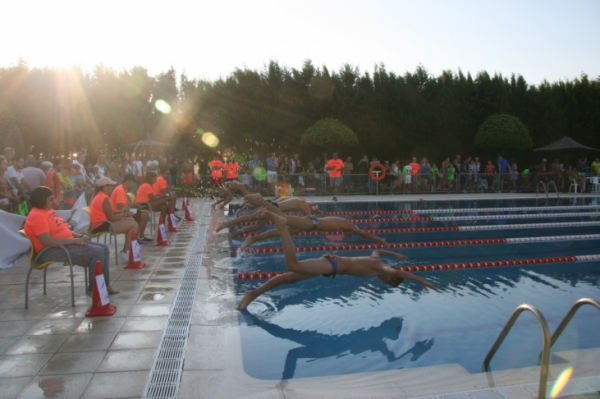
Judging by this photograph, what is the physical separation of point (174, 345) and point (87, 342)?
759 mm

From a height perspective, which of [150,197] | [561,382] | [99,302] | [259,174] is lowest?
[561,382]

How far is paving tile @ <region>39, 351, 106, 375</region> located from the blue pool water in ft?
3.97

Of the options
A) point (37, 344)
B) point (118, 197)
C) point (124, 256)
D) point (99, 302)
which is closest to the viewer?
point (37, 344)

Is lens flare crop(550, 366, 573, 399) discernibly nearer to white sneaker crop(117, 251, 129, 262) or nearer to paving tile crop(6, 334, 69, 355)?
paving tile crop(6, 334, 69, 355)

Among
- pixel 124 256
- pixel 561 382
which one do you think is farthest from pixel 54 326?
pixel 561 382

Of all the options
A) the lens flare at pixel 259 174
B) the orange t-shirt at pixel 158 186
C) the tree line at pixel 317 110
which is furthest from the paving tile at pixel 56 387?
the tree line at pixel 317 110

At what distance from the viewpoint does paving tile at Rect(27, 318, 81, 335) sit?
4309mm

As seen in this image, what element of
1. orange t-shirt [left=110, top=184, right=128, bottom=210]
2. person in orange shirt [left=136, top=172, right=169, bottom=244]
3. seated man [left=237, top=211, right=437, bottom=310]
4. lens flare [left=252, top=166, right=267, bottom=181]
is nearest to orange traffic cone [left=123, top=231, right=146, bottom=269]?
orange t-shirt [left=110, top=184, right=128, bottom=210]

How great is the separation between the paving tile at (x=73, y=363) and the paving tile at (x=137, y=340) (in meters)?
0.19

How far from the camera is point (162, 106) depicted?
29.5 m

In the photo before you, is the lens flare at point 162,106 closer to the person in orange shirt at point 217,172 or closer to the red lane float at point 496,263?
the person in orange shirt at point 217,172

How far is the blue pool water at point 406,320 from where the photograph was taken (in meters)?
4.38

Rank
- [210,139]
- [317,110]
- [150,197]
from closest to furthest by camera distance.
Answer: [150,197] < [317,110] < [210,139]

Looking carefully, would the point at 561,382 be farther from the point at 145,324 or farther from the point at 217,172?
the point at 217,172
